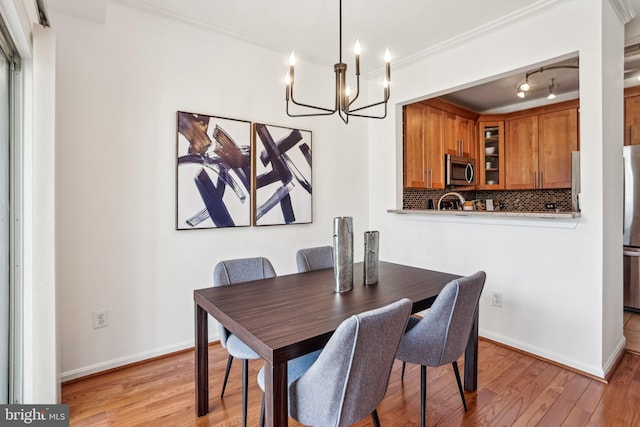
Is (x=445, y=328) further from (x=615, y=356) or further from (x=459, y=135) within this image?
(x=459, y=135)

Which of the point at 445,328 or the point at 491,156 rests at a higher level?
the point at 491,156

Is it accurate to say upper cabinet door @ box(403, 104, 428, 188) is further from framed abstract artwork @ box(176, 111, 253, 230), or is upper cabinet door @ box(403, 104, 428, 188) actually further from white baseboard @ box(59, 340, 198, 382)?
white baseboard @ box(59, 340, 198, 382)

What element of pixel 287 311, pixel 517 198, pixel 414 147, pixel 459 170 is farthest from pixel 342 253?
pixel 517 198

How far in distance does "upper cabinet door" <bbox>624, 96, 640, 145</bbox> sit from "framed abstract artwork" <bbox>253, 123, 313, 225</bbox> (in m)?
3.45

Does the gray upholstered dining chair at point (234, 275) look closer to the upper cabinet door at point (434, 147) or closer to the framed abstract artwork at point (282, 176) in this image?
the framed abstract artwork at point (282, 176)

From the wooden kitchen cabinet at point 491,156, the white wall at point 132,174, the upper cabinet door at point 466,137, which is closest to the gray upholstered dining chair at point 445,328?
the white wall at point 132,174

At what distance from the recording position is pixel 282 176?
10.2 ft

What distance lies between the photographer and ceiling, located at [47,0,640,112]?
2.40 metres

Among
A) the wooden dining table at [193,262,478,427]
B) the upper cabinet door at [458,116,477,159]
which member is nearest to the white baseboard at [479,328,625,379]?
the wooden dining table at [193,262,478,427]

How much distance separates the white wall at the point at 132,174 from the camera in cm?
221

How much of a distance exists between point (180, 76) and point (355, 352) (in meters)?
2.40

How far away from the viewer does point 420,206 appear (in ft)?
15.2

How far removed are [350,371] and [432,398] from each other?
1.21 meters

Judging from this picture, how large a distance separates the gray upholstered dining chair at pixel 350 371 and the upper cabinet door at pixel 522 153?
411 cm
